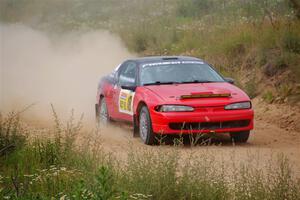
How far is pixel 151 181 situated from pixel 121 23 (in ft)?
98.0

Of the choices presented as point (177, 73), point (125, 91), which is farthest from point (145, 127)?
point (177, 73)

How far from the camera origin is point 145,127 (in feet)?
42.9

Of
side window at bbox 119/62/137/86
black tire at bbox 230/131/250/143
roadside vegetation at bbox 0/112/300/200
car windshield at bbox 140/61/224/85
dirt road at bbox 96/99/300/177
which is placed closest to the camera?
roadside vegetation at bbox 0/112/300/200

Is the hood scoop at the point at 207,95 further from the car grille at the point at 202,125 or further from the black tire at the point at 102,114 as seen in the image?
the black tire at the point at 102,114

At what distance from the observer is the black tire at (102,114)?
15.5m

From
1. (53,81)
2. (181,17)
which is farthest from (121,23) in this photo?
(53,81)

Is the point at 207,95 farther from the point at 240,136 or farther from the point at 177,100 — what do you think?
the point at 240,136

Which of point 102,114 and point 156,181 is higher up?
point 156,181

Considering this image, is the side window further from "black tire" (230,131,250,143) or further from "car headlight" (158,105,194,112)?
"black tire" (230,131,250,143)

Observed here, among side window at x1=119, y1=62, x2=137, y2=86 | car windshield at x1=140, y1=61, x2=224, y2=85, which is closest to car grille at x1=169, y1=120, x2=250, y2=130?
car windshield at x1=140, y1=61, x2=224, y2=85

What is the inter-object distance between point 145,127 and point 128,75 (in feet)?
6.60

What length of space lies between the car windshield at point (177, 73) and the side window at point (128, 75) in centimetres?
24

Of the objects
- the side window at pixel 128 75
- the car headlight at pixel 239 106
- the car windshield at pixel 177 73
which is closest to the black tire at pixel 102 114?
the side window at pixel 128 75

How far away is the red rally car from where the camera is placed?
12.6m
